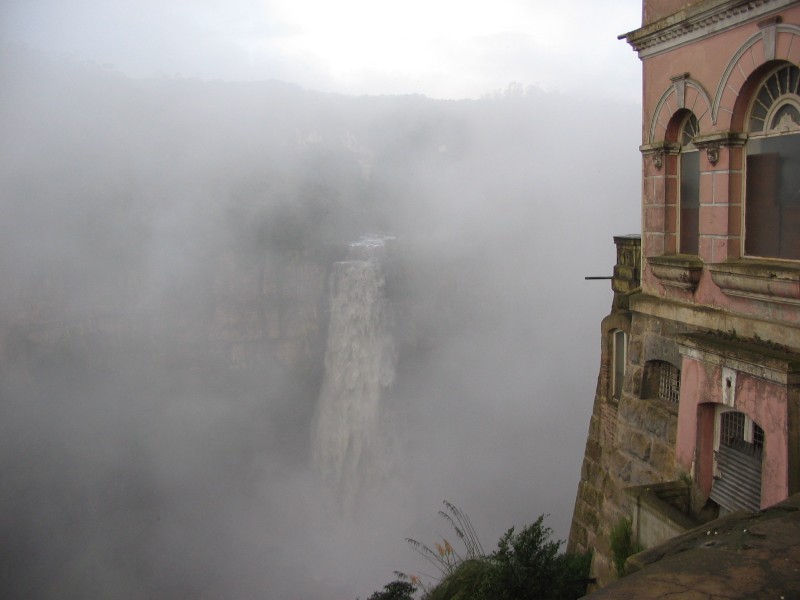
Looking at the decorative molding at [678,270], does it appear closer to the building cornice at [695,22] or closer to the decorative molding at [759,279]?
the decorative molding at [759,279]

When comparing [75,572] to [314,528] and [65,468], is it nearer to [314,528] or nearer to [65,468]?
[65,468]

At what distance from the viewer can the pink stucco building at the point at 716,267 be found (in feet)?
21.8

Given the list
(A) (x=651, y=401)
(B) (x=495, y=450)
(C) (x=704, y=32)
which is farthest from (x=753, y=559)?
(B) (x=495, y=450)

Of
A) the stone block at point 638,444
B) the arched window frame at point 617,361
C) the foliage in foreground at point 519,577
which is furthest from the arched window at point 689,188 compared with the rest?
the foliage in foreground at point 519,577

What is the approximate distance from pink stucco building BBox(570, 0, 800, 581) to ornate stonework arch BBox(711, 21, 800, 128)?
16 millimetres

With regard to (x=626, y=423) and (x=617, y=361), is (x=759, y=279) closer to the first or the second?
(x=626, y=423)

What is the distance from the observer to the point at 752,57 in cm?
705

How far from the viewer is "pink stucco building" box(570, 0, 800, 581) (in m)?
6.66

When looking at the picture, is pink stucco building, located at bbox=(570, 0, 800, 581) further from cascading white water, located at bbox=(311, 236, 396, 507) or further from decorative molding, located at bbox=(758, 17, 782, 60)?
cascading white water, located at bbox=(311, 236, 396, 507)

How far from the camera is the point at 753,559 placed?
4.13 meters

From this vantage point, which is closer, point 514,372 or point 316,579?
point 316,579

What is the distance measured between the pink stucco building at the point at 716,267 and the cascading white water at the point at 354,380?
99.9 ft

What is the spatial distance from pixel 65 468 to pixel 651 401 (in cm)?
3466

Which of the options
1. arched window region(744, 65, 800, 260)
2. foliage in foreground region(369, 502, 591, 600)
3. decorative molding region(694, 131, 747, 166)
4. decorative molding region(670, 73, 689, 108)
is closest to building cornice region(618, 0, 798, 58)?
decorative molding region(670, 73, 689, 108)
